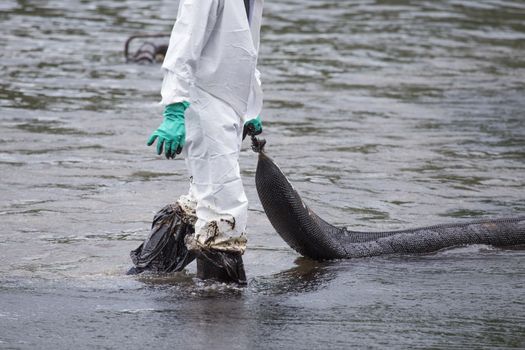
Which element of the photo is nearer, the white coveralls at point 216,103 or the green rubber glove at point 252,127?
the white coveralls at point 216,103

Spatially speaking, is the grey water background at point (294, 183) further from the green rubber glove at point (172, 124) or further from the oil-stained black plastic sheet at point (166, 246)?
the green rubber glove at point (172, 124)

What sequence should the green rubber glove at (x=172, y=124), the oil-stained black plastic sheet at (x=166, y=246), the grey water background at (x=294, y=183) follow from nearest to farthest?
the grey water background at (x=294, y=183) → the green rubber glove at (x=172, y=124) → the oil-stained black plastic sheet at (x=166, y=246)

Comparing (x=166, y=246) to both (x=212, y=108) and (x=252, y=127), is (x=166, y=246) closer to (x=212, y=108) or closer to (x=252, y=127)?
(x=252, y=127)

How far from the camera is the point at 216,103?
226 inches

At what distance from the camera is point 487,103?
12648 mm

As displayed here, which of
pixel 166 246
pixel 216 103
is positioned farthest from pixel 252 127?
pixel 166 246

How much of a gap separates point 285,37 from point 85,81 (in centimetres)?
485

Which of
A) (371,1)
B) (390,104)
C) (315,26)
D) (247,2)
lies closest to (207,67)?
(247,2)

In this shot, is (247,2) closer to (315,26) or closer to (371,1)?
(315,26)

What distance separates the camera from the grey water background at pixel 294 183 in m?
5.37

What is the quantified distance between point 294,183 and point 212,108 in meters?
3.11

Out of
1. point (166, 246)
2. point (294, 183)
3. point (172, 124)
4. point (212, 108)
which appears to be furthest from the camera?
point (294, 183)

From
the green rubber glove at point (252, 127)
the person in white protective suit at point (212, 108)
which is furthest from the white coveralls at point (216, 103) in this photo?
the green rubber glove at point (252, 127)

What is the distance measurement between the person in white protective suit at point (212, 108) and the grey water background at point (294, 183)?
427 millimetres
